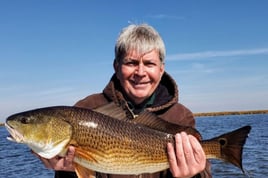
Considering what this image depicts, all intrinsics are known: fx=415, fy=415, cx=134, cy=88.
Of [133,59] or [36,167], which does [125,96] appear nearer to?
[133,59]

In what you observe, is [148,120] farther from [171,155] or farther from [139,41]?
[139,41]

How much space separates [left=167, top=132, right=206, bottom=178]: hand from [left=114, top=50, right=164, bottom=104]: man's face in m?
1.04

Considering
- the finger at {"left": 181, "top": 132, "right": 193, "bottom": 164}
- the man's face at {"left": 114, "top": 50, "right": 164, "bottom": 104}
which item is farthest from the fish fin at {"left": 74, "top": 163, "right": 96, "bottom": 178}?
the man's face at {"left": 114, "top": 50, "right": 164, "bottom": 104}

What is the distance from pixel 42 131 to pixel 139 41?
1.72 metres

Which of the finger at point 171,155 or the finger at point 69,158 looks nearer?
the finger at point 69,158

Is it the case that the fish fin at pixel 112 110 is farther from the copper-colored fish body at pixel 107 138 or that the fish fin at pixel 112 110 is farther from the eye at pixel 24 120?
the eye at pixel 24 120

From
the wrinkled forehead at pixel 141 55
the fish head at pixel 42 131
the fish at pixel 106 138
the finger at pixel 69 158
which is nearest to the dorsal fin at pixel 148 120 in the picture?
the fish at pixel 106 138

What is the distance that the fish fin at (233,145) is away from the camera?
15.6 ft

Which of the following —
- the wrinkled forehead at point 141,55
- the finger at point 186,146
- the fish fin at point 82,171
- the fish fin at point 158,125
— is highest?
the wrinkled forehead at point 141,55

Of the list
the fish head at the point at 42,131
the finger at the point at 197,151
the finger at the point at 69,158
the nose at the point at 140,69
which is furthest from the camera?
the nose at the point at 140,69

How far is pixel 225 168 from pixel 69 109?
16.4 metres

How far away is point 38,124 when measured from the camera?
477cm

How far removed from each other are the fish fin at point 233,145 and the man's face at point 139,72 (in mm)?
1232

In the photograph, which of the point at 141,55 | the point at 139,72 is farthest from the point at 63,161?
the point at 141,55
